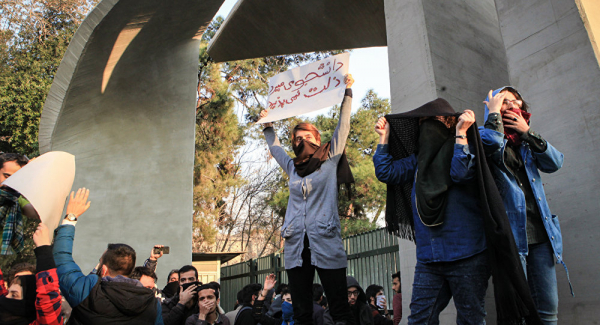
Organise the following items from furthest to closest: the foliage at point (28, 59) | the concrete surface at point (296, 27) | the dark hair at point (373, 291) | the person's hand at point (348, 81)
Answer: the foliage at point (28, 59)
the concrete surface at point (296, 27)
the dark hair at point (373, 291)
the person's hand at point (348, 81)

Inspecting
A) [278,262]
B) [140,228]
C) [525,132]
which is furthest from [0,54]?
[525,132]

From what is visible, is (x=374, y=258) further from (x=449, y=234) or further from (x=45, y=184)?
(x=45, y=184)

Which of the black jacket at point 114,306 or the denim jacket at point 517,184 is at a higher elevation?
the denim jacket at point 517,184

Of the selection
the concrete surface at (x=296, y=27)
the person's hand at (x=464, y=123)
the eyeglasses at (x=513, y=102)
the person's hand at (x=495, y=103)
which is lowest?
the person's hand at (x=464, y=123)

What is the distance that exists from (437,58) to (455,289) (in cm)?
216

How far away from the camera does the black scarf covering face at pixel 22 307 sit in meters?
2.27

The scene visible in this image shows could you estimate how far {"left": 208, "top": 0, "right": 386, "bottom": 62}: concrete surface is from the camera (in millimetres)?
7297

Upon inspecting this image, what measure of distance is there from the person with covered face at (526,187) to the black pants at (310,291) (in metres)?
1.08

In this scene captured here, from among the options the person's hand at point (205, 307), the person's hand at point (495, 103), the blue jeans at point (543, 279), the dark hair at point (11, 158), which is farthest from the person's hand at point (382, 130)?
the dark hair at point (11, 158)

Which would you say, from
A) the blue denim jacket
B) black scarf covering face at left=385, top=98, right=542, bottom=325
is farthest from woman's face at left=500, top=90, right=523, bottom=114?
the blue denim jacket

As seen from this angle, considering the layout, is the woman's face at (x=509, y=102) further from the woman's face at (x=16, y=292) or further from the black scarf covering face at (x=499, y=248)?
the woman's face at (x=16, y=292)

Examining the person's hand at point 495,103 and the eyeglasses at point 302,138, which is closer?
the person's hand at point 495,103

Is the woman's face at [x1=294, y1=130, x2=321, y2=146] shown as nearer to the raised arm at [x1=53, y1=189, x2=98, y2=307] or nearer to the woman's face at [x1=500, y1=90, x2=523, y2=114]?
the woman's face at [x1=500, y1=90, x2=523, y2=114]

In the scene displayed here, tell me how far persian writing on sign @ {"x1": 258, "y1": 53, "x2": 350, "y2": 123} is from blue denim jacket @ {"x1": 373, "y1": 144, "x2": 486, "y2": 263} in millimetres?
1283
